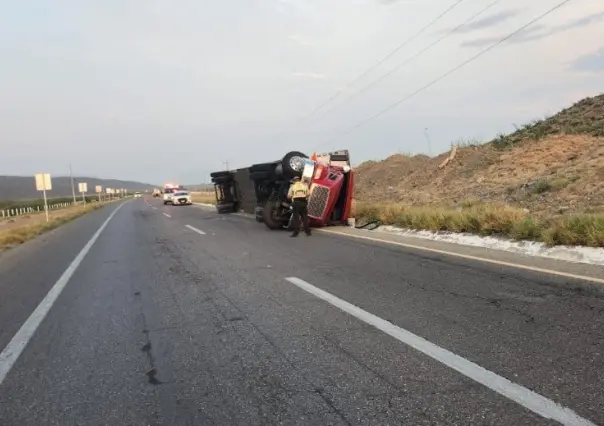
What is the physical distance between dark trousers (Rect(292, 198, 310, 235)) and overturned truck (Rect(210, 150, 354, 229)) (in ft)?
3.92

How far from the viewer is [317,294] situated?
7184 millimetres

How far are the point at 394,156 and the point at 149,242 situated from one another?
94.0ft

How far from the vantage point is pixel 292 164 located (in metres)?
18.0

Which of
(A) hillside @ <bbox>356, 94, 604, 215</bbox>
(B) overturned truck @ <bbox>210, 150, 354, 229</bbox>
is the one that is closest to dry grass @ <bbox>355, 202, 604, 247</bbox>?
(B) overturned truck @ <bbox>210, 150, 354, 229</bbox>

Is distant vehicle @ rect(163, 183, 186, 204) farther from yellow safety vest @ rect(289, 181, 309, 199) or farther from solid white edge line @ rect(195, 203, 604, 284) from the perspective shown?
solid white edge line @ rect(195, 203, 604, 284)

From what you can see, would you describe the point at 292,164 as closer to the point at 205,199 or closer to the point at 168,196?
the point at 168,196

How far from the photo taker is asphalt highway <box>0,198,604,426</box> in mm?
3639

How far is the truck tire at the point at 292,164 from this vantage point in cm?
1786

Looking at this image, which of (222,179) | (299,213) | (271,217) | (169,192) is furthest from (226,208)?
(169,192)

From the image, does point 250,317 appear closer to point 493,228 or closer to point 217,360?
point 217,360

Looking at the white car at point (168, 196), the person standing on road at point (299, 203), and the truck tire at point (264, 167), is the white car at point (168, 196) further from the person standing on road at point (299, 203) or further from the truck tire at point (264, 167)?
the person standing on road at point (299, 203)

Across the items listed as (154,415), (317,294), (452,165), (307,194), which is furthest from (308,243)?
(452,165)

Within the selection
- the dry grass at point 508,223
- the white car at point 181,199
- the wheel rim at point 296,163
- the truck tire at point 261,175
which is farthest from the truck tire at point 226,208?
the white car at point 181,199

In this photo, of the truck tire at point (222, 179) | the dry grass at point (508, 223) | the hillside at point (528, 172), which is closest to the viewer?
the dry grass at point (508, 223)
